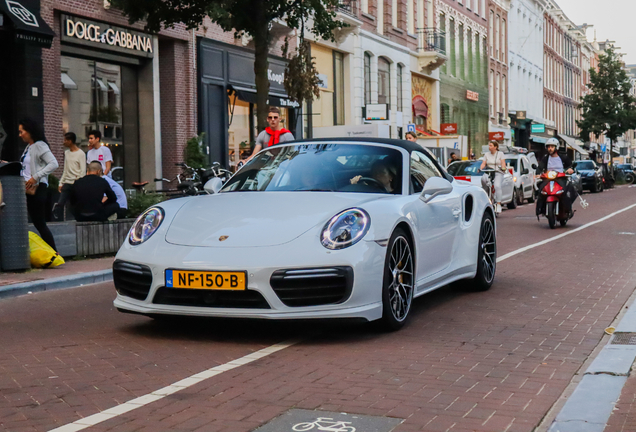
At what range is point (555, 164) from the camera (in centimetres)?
1900

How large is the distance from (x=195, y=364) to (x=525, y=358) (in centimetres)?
197

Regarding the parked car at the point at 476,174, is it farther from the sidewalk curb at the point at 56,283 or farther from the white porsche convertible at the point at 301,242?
the white porsche convertible at the point at 301,242

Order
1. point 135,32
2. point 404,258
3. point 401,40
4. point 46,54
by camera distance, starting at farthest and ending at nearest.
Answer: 1. point 401,40
2. point 135,32
3. point 46,54
4. point 404,258

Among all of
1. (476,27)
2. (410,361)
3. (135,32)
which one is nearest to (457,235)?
(410,361)

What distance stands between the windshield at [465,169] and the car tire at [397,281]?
18.8 metres

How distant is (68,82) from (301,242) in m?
15.3

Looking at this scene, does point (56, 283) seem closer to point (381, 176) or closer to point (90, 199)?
point (90, 199)

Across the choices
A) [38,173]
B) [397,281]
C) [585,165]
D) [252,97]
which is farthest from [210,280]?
[585,165]

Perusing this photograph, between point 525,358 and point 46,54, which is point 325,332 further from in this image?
point 46,54

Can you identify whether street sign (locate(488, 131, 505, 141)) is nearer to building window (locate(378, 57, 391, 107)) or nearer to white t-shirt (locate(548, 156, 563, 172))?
building window (locate(378, 57, 391, 107))

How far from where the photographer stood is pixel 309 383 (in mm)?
5152

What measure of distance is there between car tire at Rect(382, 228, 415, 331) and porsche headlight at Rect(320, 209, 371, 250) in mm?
283

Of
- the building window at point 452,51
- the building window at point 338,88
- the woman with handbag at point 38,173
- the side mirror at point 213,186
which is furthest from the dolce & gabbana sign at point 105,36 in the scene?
the building window at point 452,51

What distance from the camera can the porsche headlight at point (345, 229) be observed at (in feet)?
20.4
